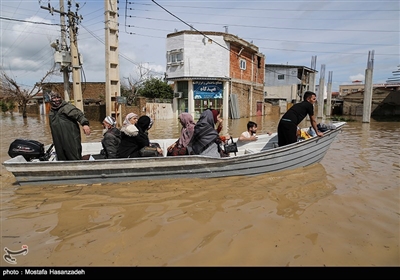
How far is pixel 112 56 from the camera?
11250 mm

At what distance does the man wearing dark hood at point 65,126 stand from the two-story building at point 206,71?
18.6 meters

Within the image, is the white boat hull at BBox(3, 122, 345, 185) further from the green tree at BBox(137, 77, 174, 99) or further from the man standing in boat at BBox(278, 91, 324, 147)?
the green tree at BBox(137, 77, 174, 99)

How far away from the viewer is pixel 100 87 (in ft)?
102

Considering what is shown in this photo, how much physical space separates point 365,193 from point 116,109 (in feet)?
33.1

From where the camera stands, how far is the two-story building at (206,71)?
2239cm

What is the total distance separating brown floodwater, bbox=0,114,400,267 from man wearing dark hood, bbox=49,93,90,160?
2.04 feet

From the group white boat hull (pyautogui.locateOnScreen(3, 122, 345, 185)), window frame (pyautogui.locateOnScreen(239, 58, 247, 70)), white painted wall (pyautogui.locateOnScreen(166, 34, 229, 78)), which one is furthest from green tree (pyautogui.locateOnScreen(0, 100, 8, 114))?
white boat hull (pyautogui.locateOnScreen(3, 122, 345, 185))

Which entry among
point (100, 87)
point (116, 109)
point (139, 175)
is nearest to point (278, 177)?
point (139, 175)

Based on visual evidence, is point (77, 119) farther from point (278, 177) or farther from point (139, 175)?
point (278, 177)

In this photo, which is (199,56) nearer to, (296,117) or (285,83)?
(296,117)

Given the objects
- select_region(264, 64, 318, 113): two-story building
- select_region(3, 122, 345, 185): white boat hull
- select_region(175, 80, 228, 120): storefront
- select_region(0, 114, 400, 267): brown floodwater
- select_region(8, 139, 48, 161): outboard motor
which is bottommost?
select_region(0, 114, 400, 267): brown floodwater

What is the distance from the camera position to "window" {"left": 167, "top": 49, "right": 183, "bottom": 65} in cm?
2252

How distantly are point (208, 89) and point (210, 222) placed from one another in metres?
21.1

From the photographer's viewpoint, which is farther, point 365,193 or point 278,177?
point 278,177
